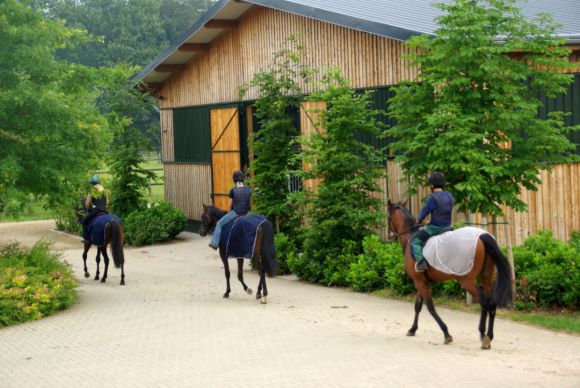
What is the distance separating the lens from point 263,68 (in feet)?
70.7

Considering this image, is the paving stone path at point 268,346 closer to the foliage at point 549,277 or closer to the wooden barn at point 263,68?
the foliage at point 549,277

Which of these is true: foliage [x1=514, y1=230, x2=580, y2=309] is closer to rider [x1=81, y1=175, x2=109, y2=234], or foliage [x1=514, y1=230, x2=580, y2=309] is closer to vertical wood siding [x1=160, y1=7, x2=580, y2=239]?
vertical wood siding [x1=160, y1=7, x2=580, y2=239]

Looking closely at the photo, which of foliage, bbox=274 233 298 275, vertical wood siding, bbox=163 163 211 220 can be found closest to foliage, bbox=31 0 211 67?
vertical wood siding, bbox=163 163 211 220

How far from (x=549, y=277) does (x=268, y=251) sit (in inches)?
179

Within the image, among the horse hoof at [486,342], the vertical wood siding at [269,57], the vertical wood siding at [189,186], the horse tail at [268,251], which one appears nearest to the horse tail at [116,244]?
the horse tail at [268,251]

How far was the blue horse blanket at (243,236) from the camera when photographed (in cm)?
1370

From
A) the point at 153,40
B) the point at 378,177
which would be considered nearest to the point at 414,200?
the point at 378,177

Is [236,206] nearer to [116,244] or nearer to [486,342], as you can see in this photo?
[116,244]

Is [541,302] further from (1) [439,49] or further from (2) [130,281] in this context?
(2) [130,281]

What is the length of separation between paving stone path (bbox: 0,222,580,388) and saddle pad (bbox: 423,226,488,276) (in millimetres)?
967

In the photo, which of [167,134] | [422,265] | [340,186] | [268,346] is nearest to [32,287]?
[268,346]

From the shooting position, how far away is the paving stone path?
859 centimetres

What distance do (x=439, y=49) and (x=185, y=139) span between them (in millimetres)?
14937

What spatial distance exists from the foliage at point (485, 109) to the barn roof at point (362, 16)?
1.11 meters
